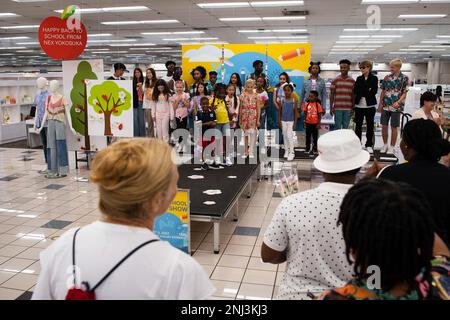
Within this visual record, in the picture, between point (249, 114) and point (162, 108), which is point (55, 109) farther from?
point (249, 114)

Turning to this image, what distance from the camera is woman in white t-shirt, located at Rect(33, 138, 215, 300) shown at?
1160mm

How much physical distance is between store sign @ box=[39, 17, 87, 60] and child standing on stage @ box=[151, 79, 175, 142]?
1660mm

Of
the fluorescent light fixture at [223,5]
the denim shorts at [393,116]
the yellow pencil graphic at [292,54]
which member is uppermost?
the fluorescent light fixture at [223,5]

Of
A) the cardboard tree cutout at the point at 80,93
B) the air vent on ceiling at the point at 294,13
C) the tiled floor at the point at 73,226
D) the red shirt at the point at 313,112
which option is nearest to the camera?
the tiled floor at the point at 73,226

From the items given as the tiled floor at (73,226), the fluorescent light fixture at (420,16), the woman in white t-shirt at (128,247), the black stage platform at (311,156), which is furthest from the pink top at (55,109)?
the fluorescent light fixture at (420,16)

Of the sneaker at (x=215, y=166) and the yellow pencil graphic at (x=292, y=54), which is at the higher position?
the yellow pencil graphic at (x=292, y=54)

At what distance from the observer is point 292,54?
10.1 m

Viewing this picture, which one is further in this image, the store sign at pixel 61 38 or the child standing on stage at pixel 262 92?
the child standing on stage at pixel 262 92

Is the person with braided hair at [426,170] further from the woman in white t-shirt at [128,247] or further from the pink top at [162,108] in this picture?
the pink top at [162,108]

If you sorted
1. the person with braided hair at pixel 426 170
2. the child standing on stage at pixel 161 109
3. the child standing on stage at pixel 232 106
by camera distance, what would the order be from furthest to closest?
the child standing on stage at pixel 161 109 → the child standing on stage at pixel 232 106 → the person with braided hair at pixel 426 170

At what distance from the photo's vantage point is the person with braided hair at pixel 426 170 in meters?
2.18

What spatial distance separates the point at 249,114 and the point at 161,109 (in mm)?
1867

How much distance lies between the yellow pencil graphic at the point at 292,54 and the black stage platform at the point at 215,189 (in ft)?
12.7

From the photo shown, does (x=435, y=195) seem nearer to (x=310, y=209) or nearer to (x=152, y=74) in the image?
(x=310, y=209)
